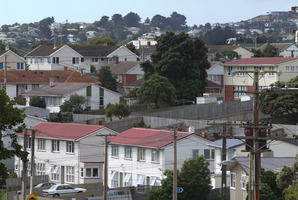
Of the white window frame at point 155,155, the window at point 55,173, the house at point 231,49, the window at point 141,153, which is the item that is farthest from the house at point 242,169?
the house at point 231,49

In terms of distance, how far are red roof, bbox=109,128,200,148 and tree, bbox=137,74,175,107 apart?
71.1 feet

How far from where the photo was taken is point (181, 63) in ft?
311

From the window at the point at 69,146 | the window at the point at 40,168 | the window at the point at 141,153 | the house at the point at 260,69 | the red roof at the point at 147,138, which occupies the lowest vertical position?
the window at the point at 40,168

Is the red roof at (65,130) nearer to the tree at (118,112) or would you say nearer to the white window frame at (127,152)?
the white window frame at (127,152)

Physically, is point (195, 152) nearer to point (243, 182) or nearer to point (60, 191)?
point (60, 191)

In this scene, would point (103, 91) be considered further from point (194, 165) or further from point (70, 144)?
point (194, 165)

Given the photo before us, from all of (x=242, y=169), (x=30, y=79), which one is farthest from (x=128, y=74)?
(x=242, y=169)

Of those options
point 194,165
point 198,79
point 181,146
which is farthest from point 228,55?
point 194,165

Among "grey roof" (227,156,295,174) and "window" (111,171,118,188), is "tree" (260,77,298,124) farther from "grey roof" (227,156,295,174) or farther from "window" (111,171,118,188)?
"grey roof" (227,156,295,174)

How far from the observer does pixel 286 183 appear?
139ft

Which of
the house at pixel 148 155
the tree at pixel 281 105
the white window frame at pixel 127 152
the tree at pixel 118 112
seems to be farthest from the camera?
the tree at pixel 118 112

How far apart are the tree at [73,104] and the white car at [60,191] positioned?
31.7m

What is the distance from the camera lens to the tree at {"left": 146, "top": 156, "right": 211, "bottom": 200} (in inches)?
1941

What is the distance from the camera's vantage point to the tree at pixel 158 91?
88.4 m
